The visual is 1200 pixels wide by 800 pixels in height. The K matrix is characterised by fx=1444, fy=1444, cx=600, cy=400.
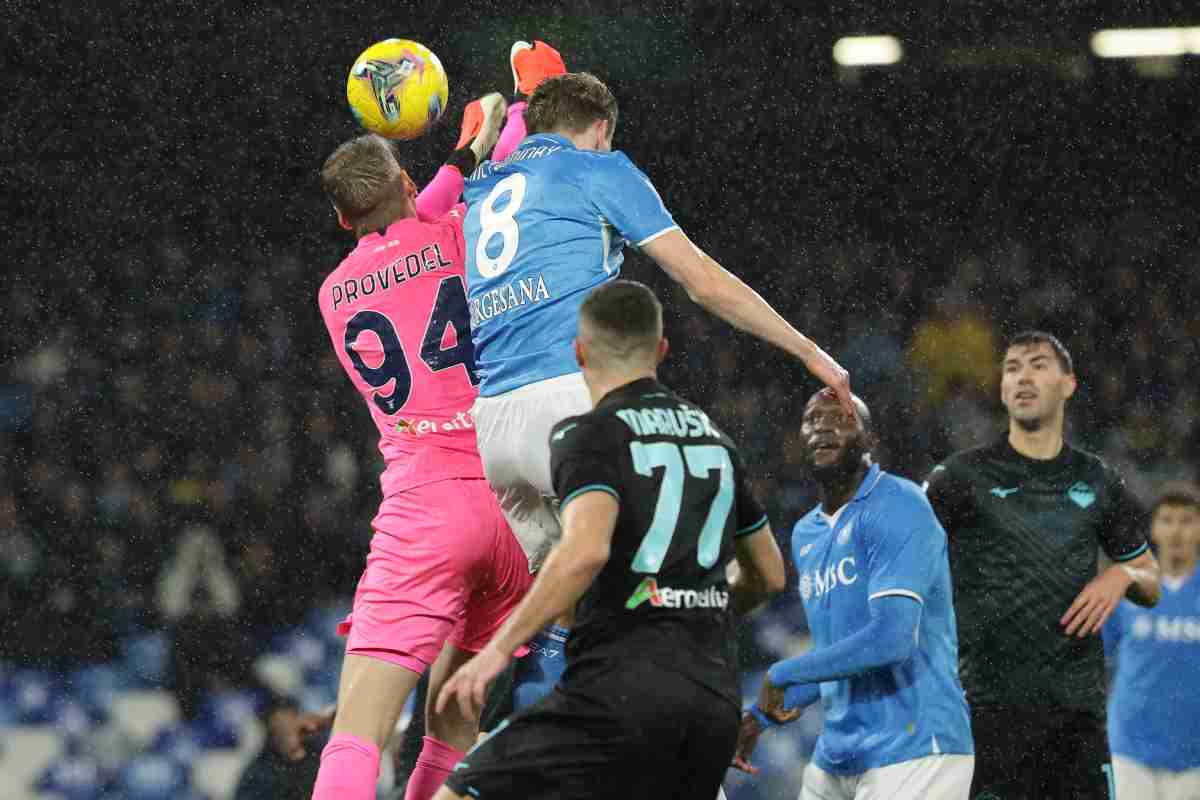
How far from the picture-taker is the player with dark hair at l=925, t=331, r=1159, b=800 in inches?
190

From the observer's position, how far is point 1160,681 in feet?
21.0

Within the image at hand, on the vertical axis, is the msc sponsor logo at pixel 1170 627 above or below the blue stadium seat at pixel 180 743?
above

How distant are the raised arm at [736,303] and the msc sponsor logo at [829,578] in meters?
0.87

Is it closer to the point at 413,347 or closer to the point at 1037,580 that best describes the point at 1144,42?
the point at 1037,580

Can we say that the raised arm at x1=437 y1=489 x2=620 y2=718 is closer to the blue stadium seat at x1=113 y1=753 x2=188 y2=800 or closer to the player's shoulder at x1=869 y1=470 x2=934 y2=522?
the player's shoulder at x1=869 y1=470 x2=934 y2=522

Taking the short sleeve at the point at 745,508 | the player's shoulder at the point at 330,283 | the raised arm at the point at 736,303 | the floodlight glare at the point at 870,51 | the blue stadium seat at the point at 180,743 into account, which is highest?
the floodlight glare at the point at 870,51

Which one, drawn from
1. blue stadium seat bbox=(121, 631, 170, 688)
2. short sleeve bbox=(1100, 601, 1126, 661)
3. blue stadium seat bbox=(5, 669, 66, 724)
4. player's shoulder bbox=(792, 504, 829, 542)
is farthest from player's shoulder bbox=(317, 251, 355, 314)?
blue stadium seat bbox=(5, 669, 66, 724)

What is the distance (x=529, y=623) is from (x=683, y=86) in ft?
25.7

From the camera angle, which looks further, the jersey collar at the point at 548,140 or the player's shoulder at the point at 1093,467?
the player's shoulder at the point at 1093,467

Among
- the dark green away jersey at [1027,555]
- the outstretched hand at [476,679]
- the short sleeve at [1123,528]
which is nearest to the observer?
the outstretched hand at [476,679]

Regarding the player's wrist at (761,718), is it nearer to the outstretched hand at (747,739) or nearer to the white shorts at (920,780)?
the outstretched hand at (747,739)

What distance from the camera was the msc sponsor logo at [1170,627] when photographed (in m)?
6.43

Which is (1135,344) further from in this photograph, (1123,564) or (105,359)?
(105,359)

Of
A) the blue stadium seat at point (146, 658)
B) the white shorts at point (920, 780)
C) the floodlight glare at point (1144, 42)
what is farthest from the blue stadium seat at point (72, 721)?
the floodlight glare at point (1144, 42)
